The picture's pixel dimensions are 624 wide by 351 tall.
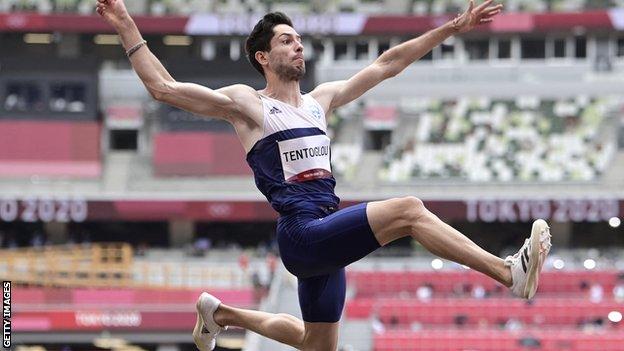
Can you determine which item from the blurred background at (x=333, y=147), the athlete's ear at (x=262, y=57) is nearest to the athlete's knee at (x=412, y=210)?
the athlete's ear at (x=262, y=57)

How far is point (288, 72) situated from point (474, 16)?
1.27 meters

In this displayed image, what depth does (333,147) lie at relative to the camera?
42.8 m

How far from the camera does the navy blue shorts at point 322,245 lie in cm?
856

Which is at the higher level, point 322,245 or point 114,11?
point 114,11

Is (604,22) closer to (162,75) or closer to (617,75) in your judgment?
(617,75)

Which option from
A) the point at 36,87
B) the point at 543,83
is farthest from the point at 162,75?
the point at 543,83

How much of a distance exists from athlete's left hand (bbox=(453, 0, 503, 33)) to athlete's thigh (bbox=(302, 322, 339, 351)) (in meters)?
2.10

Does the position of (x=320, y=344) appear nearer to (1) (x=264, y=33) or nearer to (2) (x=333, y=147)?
(1) (x=264, y=33)

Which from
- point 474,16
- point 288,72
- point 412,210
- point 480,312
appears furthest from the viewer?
point 480,312

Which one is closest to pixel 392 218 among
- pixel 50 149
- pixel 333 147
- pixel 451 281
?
pixel 451 281

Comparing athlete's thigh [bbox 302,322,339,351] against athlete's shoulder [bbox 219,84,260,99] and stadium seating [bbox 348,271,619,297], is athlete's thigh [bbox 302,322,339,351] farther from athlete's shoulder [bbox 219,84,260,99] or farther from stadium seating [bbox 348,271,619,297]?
stadium seating [bbox 348,271,619,297]

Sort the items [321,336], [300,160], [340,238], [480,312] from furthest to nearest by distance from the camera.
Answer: [480,312] → [321,336] → [300,160] → [340,238]

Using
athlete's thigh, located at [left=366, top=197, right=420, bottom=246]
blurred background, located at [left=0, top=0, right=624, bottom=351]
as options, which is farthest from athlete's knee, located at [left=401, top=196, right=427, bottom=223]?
blurred background, located at [left=0, top=0, right=624, bottom=351]

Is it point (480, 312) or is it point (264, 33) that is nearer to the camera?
point (264, 33)
